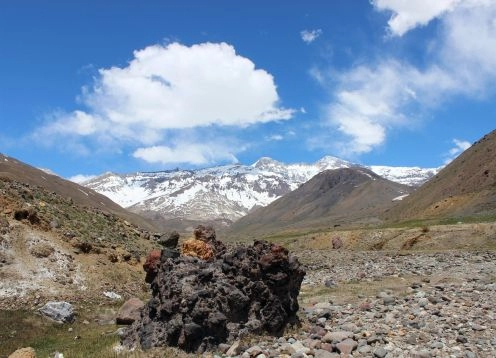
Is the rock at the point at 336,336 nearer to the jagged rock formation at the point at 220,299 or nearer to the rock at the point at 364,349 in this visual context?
the rock at the point at 364,349

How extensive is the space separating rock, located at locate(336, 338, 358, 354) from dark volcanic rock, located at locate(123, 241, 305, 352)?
10.9 ft

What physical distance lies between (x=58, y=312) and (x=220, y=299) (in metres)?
16.0

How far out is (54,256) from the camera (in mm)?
40250

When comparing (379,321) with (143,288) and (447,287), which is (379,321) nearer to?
(447,287)

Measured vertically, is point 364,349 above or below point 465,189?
below

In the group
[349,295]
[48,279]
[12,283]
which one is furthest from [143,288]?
[349,295]

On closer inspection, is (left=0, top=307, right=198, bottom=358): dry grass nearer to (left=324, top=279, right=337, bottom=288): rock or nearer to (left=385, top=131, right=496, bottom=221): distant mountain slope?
(left=324, top=279, right=337, bottom=288): rock

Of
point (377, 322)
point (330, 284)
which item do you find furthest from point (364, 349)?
point (330, 284)

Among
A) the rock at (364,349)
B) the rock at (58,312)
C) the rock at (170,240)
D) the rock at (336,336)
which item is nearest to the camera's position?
the rock at (364,349)

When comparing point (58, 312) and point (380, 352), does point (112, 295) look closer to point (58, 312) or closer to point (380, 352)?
point (58, 312)

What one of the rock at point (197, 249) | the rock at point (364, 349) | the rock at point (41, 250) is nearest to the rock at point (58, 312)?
the rock at point (197, 249)

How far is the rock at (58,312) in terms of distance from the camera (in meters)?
31.3

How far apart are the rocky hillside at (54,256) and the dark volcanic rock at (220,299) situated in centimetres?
1641

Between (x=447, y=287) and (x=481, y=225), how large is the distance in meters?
36.5
